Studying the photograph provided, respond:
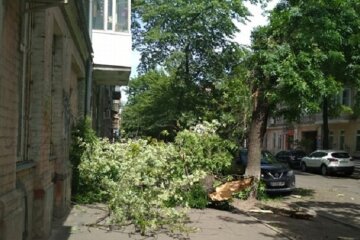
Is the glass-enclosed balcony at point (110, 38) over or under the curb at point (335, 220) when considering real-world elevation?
over

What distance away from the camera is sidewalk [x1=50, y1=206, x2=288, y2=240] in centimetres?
952

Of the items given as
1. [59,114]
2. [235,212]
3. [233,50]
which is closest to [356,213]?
[235,212]

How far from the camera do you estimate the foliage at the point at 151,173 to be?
997cm

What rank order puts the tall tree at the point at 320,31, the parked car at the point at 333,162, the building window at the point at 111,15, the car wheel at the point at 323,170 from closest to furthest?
1. the tall tree at the point at 320,31
2. the building window at the point at 111,15
3. the parked car at the point at 333,162
4. the car wheel at the point at 323,170

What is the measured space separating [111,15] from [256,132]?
731cm

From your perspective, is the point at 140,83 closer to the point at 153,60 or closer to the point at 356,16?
the point at 153,60

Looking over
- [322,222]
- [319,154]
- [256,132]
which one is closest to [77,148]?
[256,132]

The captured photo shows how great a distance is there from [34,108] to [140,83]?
40276 mm

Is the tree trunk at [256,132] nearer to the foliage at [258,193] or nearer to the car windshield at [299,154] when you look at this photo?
the foliage at [258,193]

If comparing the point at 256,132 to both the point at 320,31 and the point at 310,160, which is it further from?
the point at 310,160

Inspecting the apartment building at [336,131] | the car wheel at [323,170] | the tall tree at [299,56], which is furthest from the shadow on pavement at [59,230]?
the apartment building at [336,131]

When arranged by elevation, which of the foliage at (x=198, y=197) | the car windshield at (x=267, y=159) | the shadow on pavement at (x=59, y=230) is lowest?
the shadow on pavement at (x=59, y=230)

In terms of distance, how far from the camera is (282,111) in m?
18.4

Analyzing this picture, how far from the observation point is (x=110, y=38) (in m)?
20.1
